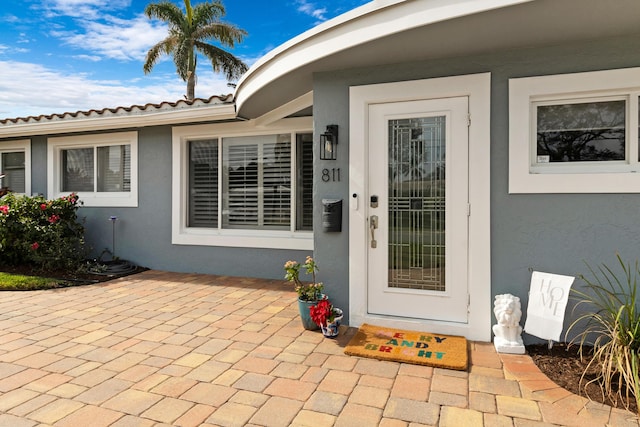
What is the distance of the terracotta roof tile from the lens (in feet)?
20.7

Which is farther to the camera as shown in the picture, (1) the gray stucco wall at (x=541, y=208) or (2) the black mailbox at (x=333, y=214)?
(2) the black mailbox at (x=333, y=214)

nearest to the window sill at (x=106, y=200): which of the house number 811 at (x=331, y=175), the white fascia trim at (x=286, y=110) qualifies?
the white fascia trim at (x=286, y=110)

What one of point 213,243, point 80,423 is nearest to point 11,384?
point 80,423

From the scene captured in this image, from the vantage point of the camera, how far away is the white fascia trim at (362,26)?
3.11 meters

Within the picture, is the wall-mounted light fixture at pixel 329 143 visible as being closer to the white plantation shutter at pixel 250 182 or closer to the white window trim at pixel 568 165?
the white window trim at pixel 568 165

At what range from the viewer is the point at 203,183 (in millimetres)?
7246

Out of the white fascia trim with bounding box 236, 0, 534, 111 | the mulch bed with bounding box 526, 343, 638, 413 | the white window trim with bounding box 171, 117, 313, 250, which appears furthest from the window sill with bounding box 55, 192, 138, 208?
the mulch bed with bounding box 526, 343, 638, 413

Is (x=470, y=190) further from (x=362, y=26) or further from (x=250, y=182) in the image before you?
(x=250, y=182)

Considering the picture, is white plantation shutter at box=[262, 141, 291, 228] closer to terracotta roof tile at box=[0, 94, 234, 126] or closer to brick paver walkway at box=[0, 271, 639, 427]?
terracotta roof tile at box=[0, 94, 234, 126]

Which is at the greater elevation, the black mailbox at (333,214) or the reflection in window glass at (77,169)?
the reflection in window glass at (77,169)

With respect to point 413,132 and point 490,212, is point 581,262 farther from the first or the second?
point 413,132

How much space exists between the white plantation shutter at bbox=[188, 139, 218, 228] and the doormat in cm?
411

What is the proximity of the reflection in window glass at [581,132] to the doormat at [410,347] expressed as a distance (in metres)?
1.99

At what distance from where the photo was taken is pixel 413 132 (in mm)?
4141
